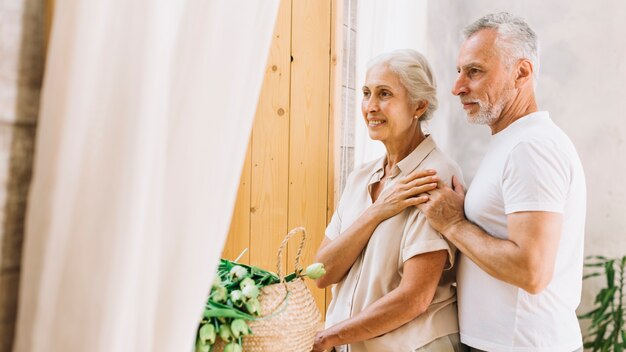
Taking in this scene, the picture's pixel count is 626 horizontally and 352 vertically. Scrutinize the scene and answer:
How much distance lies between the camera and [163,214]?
0.75 meters

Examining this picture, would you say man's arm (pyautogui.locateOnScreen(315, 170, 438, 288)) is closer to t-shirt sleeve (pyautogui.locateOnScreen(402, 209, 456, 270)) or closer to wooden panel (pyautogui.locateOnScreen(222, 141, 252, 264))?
t-shirt sleeve (pyautogui.locateOnScreen(402, 209, 456, 270))

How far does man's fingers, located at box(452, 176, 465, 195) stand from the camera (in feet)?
5.08

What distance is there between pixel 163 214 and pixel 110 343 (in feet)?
0.59

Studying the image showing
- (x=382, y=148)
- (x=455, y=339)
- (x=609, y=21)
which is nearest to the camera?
(x=455, y=339)

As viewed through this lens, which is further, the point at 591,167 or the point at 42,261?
the point at 591,167

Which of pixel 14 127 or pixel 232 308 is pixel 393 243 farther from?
pixel 14 127

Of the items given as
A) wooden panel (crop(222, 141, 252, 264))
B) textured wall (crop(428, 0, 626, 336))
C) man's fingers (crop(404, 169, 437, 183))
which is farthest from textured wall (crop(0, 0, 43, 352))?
textured wall (crop(428, 0, 626, 336))

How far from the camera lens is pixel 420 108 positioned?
1690 millimetres

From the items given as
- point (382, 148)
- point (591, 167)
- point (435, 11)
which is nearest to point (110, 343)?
point (382, 148)

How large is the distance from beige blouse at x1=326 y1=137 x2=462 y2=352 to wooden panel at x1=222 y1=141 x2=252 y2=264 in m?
0.60

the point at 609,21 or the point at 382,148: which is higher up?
the point at 609,21

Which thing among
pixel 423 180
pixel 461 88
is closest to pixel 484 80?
pixel 461 88

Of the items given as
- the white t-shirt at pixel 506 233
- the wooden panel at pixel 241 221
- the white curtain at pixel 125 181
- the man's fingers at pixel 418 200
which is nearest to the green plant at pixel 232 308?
the white curtain at pixel 125 181

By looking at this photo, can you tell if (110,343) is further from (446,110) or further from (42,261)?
(446,110)
